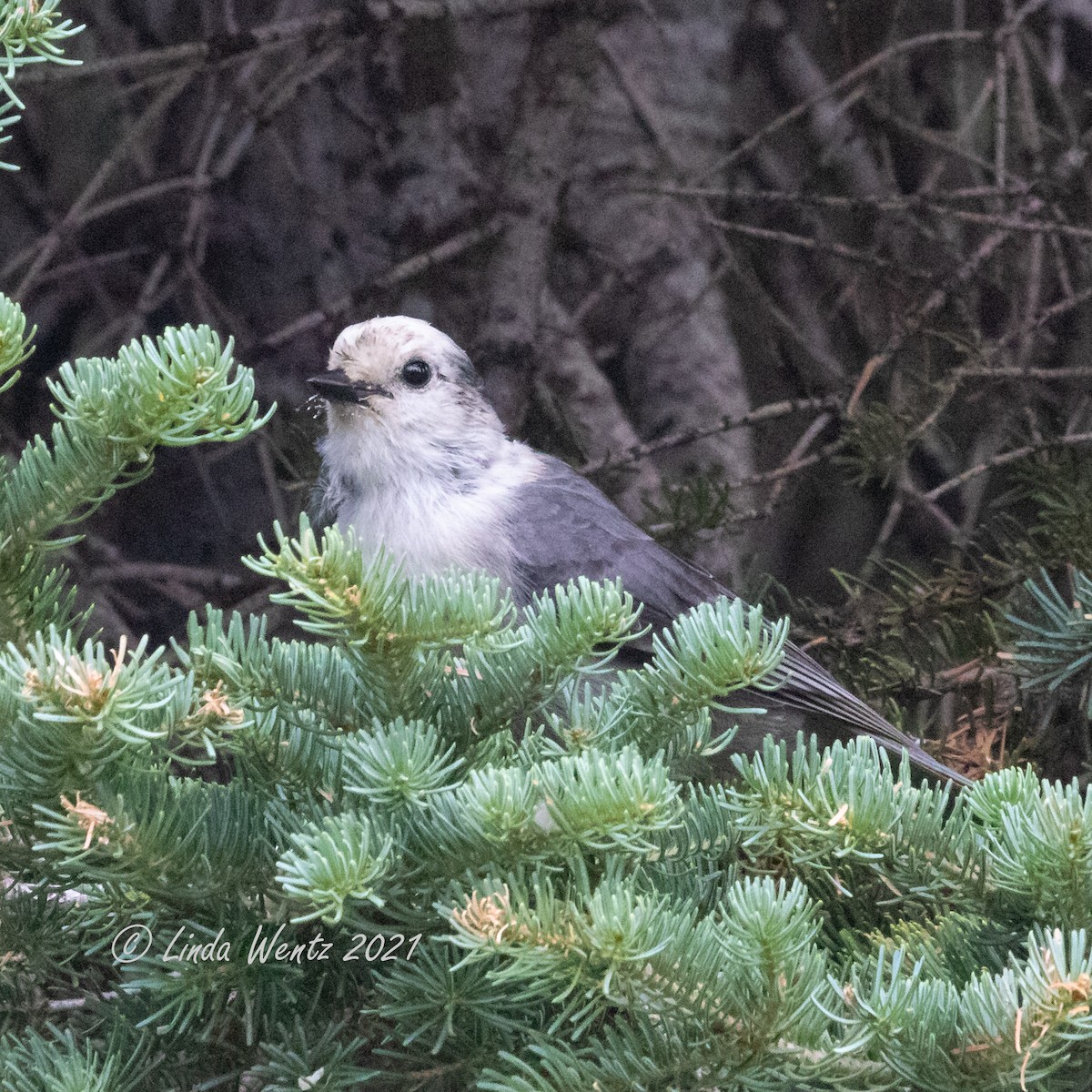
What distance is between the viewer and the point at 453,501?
1.24 metres

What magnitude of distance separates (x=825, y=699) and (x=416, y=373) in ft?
1.52

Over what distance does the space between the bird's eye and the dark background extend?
0.35 metres

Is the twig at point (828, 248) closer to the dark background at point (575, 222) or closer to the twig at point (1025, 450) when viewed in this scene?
the dark background at point (575, 222)

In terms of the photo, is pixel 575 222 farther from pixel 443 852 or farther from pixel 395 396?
pixel 443 852

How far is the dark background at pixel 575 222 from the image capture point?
63.8 inches

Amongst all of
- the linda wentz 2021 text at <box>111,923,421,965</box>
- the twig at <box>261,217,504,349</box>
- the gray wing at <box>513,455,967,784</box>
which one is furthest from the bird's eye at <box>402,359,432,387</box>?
the linda wentz 2021 text at <box>111,923,421,965</box>

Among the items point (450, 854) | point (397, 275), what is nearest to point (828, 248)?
point (397, 275)

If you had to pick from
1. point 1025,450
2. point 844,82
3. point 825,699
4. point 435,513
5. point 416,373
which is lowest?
point 825,699

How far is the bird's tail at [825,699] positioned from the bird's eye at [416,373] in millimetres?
401

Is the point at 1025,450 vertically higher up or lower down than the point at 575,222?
lower down

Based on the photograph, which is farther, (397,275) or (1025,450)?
(397,275)

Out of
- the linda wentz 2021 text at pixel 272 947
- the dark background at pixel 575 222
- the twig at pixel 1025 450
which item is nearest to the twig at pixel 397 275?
the dark background at pixel 575 222

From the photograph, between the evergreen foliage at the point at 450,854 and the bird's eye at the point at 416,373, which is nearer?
the evergreen foliage at the point at 450,854

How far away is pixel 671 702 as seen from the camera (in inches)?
24.7
